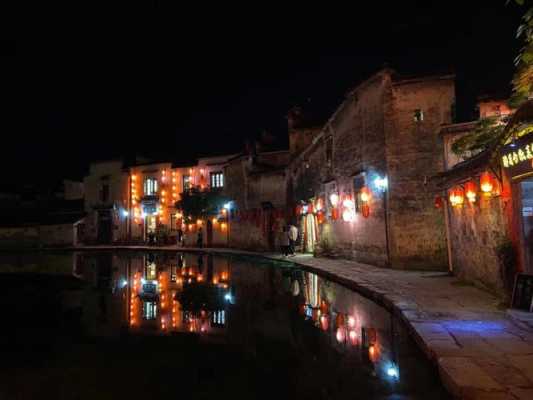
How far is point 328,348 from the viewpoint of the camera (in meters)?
6.31

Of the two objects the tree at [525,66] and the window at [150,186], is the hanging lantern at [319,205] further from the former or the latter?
the window at [150,186]

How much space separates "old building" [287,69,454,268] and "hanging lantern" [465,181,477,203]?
13.1ft

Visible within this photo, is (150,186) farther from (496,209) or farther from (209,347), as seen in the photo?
(496,209)

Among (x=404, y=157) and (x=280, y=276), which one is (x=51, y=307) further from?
(x=404, y=157)

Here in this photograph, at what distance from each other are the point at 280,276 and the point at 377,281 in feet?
16.3

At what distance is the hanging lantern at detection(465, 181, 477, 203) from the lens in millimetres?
9940

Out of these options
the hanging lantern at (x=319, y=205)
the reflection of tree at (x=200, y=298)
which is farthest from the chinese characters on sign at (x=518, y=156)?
the hanging lantern at (x=319, y=205)

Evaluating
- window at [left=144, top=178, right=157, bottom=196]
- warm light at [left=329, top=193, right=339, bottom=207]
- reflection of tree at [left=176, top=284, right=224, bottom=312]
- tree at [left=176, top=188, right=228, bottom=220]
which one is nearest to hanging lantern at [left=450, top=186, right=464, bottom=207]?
reflection of tree at [left=176, top=284, right=224, bottom=312]

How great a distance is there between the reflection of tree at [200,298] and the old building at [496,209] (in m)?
6.77

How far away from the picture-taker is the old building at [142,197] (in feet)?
125

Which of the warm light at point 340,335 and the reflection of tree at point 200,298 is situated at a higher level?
the reflection of tree at point 200,298

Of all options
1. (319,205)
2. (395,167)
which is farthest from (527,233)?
(319,205)

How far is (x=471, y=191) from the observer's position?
1002 centimetres

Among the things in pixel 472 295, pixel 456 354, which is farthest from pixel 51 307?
pixel 472 295
